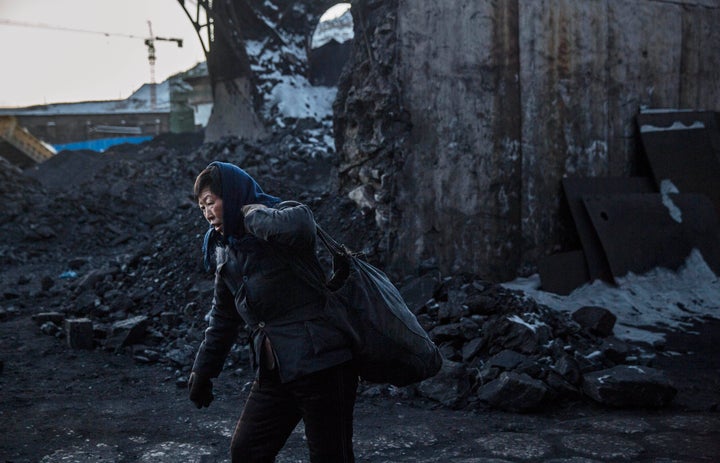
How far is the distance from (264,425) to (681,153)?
6.49 m

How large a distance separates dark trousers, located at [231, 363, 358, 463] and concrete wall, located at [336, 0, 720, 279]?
414cm

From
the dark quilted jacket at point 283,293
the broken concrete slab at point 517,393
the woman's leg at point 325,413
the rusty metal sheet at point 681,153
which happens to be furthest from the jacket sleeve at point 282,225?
the rusty metal sheet at point 681,153

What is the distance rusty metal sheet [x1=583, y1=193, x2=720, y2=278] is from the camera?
672 cm

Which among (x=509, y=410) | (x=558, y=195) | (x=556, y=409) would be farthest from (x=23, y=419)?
(x=558, y=195)

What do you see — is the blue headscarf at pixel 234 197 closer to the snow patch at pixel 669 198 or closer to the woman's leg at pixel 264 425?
the woman's leg at pixel 264 425

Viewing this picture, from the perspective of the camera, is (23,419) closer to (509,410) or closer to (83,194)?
(509,410)

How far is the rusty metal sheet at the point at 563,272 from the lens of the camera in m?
6.54

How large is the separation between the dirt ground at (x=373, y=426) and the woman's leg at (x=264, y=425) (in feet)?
4.74

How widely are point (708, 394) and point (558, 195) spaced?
2742mm

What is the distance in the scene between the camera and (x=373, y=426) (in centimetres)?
422

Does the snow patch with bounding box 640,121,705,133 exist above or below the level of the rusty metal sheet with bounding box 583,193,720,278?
above

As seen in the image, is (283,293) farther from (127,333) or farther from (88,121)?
(88,121)

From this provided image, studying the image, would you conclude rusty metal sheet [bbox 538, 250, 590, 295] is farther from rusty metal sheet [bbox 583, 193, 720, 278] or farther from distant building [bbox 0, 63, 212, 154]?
distant building [bbox 0, 63, 212, 154]

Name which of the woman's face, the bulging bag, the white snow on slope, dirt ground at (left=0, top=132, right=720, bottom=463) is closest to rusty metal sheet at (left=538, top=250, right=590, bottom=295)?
the white snow on slope
